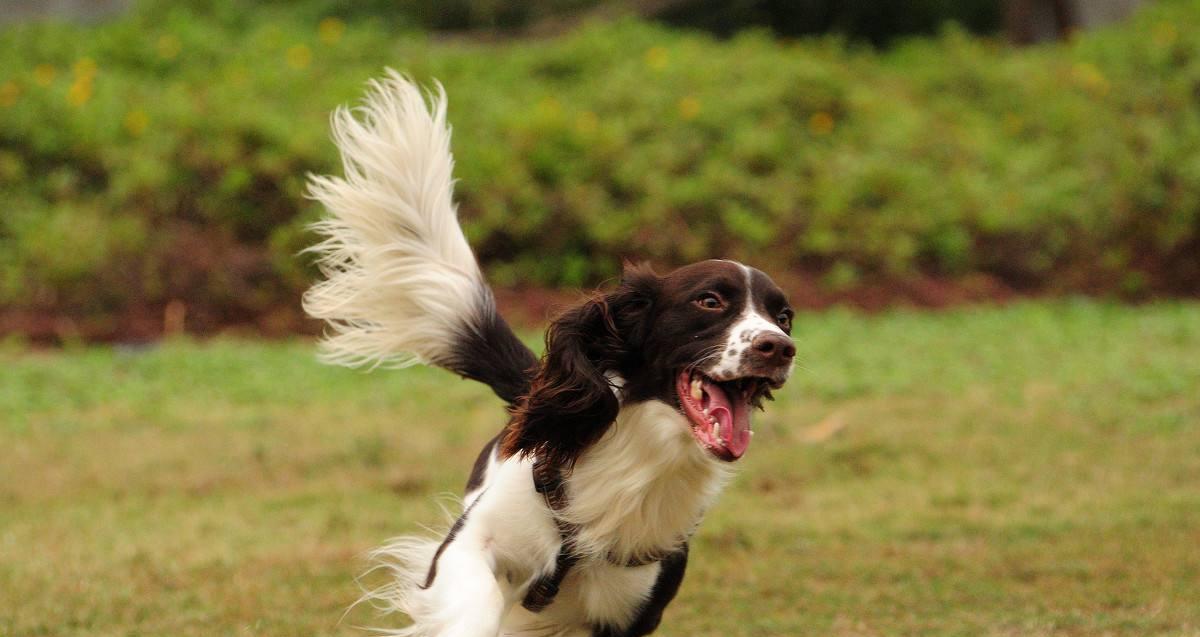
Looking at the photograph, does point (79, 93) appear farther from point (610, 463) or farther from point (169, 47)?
point (610, 463)

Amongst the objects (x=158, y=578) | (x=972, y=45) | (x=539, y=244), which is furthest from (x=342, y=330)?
(x=972, y=45)

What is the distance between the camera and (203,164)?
1266 cm

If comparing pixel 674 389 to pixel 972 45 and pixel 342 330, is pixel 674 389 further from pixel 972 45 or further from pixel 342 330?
pixel 972 45

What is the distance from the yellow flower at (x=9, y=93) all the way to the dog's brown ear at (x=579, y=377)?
10.5m

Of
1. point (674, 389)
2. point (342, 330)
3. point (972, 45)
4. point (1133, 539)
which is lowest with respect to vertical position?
point (972, 45)

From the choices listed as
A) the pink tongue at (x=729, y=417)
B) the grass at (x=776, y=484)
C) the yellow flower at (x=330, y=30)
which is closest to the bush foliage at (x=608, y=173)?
the yellow flower at (x=330, y=30)

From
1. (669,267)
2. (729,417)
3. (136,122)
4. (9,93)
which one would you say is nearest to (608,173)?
(669,267)

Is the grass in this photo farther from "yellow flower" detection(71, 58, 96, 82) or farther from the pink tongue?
"yellow flower" detection(71, 58, 96, 82)

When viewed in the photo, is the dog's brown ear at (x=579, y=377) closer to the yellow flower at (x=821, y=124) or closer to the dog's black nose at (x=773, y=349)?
the dog's black nose at (x=773, y=349)

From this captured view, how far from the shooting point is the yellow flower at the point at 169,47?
51.0 feet

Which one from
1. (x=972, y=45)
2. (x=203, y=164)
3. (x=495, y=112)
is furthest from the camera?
(x=972, y=45)

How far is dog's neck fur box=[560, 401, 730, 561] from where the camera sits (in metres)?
4.04

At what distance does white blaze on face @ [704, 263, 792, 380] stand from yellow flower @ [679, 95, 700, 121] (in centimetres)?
1046

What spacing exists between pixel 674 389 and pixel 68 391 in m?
6.91
